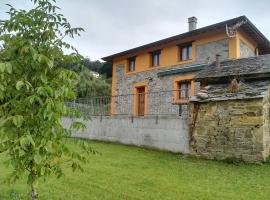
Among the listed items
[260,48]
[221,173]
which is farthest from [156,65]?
[221,173]

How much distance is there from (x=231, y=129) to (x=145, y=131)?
355 cm

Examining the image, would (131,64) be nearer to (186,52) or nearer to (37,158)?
(186,52)

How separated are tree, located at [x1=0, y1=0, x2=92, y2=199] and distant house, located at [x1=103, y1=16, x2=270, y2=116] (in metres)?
9.23

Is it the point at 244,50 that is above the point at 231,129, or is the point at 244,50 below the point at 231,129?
above

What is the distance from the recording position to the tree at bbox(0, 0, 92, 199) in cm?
243

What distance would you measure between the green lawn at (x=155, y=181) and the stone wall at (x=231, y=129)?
36 centimetres

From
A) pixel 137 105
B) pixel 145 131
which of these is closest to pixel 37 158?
pixel 145 131

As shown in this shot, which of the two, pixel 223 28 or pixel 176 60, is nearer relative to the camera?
pixel 223 28

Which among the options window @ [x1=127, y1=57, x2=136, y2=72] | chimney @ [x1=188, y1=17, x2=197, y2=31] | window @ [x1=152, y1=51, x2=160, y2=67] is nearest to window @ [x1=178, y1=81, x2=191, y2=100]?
window @ [x1=152, y1=51, x2=160, y2=67]

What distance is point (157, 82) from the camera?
16203mm

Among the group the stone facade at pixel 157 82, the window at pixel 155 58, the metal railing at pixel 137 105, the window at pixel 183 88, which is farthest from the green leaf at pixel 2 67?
the window at pixel 155 58

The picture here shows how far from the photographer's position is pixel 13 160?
2469 mm

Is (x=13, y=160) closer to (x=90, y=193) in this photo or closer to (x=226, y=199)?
(x=90, y=193)

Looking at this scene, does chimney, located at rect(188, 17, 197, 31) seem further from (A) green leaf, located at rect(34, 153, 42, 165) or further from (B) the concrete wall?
(A) green leaf, located at rect(34, 153, 42, 165)
